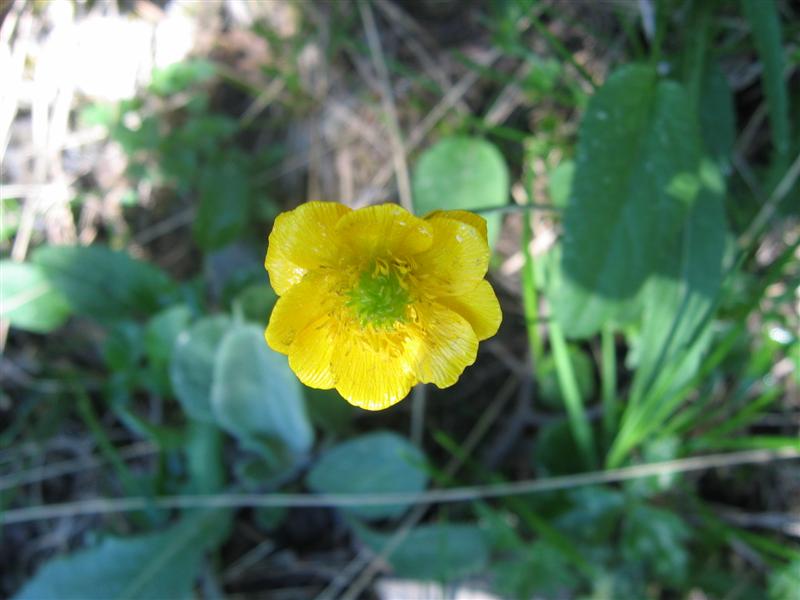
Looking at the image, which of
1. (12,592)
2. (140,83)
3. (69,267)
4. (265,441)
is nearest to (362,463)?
(265,441)

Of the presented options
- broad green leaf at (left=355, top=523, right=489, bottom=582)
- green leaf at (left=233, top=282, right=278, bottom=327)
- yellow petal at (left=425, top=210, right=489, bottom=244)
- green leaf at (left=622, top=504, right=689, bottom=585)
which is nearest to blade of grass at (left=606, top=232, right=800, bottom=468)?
green leaf at (left=622, top=504, right=689, bottom=585)

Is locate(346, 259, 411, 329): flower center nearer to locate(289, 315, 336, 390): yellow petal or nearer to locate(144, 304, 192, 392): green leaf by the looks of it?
locate(289, 315, 336, 390): yellow petal

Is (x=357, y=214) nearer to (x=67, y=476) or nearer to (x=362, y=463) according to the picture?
(x=362, y=463)

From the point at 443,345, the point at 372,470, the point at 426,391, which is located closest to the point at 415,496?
the point at 372,470

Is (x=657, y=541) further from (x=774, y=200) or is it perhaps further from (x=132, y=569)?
(x=132, y=569)

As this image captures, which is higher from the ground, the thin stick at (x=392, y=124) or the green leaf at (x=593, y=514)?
the thin stick at (x=392, y=124)

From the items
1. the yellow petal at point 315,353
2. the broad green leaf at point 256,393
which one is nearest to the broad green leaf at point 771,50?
the yellow petal at point 315,353

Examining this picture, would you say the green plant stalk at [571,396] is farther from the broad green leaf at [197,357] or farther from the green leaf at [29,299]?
the green leaf at [29,299]

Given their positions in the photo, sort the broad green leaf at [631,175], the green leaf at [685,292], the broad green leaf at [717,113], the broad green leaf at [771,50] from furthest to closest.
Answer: the broad green leaf at [717,113] < the green leaf at [685,292] < the broad green leaf at [631,175] < the broad green leaf at [771,50]
